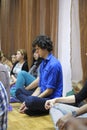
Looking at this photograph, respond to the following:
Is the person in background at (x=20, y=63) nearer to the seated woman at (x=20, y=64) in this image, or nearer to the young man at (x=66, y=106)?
the seated woman at (x=20, y=64)

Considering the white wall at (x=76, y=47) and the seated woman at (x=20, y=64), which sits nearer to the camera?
the white wall at (x=76, y=47)

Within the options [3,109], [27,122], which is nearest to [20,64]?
[27,122]

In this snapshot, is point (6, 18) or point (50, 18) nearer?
point (50, 18)

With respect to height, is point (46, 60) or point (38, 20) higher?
point (38, 20)

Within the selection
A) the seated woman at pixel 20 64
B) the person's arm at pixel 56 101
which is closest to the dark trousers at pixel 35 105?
the person's arm at pixel 56 101

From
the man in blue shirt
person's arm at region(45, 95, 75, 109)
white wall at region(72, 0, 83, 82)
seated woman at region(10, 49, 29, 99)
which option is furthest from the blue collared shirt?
seated woman at region(10, 49, 29, 99)

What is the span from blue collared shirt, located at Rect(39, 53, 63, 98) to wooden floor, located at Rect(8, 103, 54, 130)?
36cm

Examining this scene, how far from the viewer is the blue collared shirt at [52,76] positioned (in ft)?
13.2

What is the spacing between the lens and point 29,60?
6.17 m

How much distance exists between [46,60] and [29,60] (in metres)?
2.05

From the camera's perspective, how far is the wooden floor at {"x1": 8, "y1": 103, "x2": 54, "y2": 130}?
146 inches

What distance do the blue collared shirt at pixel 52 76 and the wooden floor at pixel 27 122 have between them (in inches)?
14.0

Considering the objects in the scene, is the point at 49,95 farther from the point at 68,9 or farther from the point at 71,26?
the point at 68,9

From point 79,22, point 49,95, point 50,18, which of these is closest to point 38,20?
point 50,18
